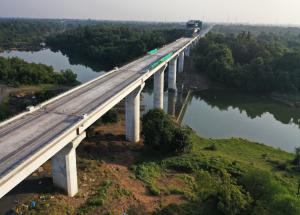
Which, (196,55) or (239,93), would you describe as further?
(196,55)

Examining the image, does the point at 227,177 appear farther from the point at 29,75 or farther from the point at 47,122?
the point at 29,75

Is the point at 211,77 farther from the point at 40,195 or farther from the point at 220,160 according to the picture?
the point at 40,195

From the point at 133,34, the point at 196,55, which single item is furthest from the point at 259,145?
the point at 133,34

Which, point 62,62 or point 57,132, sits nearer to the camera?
point 57,132

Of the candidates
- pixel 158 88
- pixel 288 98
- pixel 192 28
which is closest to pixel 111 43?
pixel 192 28

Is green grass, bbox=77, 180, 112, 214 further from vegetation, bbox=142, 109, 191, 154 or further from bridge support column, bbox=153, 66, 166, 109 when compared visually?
bridge support column, bbox=153, 66, 166, 109
